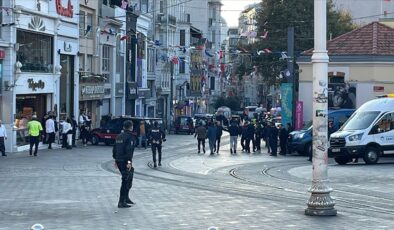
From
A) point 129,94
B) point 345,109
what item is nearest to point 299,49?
point 129,94

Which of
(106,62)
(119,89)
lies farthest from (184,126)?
(106,62)

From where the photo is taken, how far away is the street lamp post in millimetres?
15648

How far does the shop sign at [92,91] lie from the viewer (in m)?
52.7

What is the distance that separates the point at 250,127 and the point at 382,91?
29.6 ft

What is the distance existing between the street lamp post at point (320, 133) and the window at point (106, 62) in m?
44.0

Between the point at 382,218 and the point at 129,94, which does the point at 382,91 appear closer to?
the point at 129,94

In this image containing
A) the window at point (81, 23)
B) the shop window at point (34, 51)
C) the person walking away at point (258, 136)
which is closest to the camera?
the shop window at point (34, 51)

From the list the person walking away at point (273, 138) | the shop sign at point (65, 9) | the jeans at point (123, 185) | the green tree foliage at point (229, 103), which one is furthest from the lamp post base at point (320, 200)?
the green tree foliage at point (229, 103)

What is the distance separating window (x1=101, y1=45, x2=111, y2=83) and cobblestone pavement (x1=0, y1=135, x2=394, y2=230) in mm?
24208

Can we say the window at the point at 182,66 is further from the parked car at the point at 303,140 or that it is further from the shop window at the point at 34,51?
the parked car at the point at 303,140

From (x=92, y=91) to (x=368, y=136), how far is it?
1004 inches

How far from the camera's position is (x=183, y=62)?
308 feet

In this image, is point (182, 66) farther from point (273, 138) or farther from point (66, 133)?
point (273, 138)

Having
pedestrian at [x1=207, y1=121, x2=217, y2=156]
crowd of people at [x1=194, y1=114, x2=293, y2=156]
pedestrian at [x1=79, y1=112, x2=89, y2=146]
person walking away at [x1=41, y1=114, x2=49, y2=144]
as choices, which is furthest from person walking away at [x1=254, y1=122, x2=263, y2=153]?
person walking away at [x1=41, y1=114, x2=49, y2=144]
